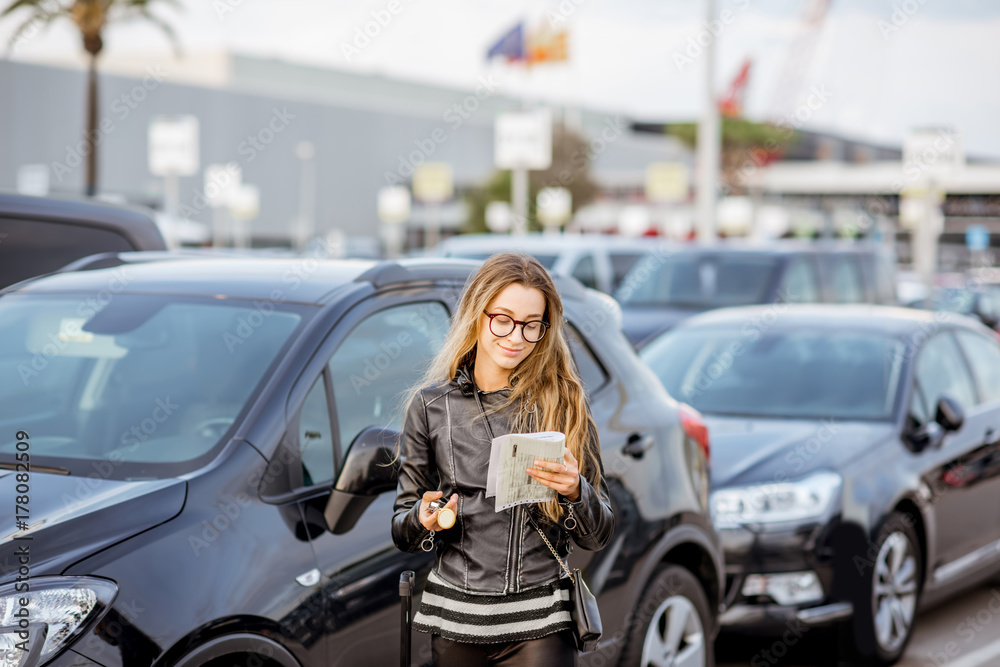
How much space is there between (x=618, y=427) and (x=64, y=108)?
48545 millimetres

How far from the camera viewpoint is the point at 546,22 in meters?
41.5

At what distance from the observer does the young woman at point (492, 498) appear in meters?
2.88

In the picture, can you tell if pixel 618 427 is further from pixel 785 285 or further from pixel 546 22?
pixel 546 22

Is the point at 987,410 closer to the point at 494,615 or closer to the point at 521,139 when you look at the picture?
the point at 494,615

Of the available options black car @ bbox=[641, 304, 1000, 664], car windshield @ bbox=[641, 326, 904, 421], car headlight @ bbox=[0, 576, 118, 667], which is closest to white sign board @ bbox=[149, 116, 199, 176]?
black car @ bbox=[641, 304, 1000, 664]

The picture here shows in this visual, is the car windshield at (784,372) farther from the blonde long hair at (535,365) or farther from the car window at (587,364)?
the blonde long hair at (535,365)

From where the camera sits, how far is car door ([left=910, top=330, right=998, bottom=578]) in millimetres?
6445

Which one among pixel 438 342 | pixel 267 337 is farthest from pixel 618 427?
pixel 267 337

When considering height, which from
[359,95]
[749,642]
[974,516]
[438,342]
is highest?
[359,95]

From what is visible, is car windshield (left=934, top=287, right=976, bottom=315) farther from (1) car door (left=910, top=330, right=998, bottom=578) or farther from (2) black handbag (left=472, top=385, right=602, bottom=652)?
(2) black handbag (left=472, top=385, right=602, bottom=652)

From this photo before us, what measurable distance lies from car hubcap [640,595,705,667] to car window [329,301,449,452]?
1275mm

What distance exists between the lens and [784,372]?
7242 millimetres

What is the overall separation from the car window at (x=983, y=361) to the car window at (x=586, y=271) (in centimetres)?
786

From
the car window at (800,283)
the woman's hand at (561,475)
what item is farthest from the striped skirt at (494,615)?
the car window at (800,283)
